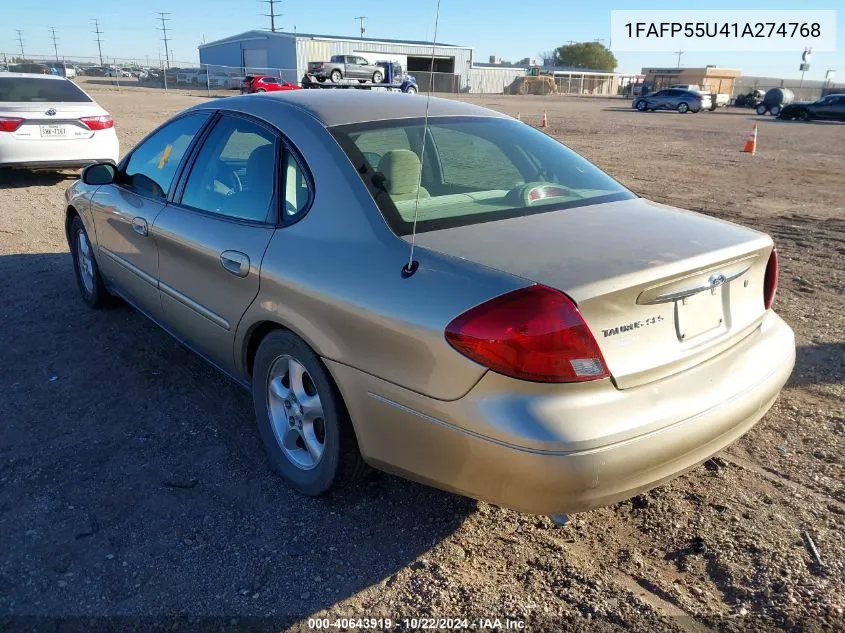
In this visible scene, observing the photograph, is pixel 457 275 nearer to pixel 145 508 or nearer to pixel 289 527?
pixel 289 527

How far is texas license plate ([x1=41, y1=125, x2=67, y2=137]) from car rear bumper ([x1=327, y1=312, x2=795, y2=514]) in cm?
909

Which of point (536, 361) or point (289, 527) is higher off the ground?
point (536, 361)

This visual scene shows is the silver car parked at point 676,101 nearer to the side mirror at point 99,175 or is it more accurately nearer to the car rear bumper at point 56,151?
the car rear bumper at point 56,151


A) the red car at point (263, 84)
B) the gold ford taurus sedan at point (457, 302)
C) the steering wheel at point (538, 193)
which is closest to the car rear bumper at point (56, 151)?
the gold ford taurus sedan at point (457, 302)

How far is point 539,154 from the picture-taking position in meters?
3.46

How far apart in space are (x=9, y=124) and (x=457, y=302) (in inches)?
378

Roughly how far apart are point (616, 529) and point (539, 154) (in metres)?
1.83

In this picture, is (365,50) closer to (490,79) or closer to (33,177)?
(490,79)

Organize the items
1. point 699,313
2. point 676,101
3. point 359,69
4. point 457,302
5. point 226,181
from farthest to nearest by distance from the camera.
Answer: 1. point 359,69
2. point 676,101
3. point 226,181
4. point 699,313
5. point 457,302

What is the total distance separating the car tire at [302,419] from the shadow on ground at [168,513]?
13 cm

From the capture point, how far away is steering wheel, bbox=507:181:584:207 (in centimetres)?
297

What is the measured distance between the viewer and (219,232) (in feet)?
10.6

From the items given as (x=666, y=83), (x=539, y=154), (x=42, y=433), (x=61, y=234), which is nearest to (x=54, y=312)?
(x=42, y=433)

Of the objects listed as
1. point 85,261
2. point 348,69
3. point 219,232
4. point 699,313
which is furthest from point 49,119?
point 348,69
